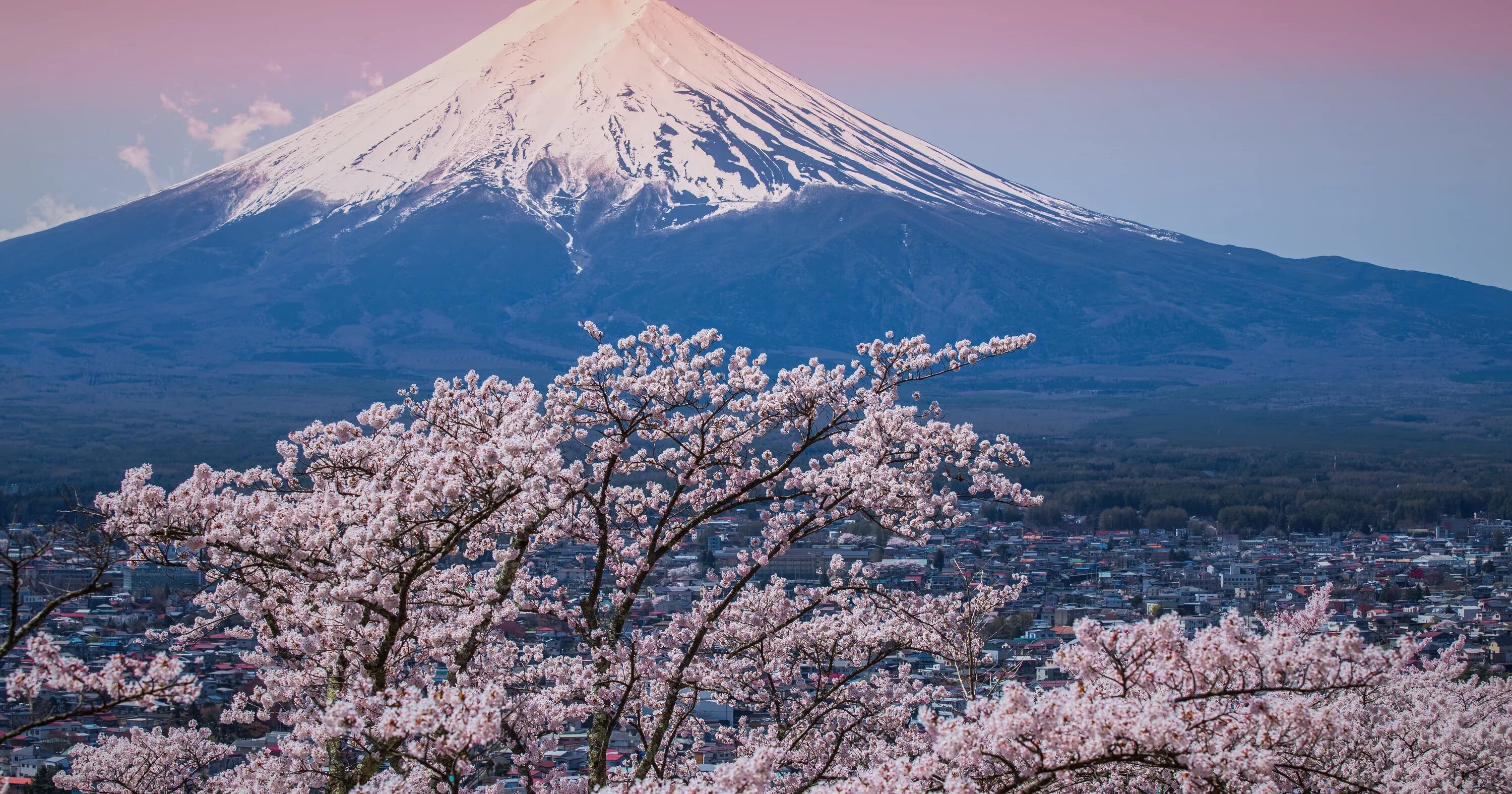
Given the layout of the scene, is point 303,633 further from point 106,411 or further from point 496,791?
point 106,411

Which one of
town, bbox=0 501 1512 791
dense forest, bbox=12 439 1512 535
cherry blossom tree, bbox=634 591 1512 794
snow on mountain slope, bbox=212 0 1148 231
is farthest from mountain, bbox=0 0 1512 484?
cherry blossom tree, bbox=634 591 1512 794

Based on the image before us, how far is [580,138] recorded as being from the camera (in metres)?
148

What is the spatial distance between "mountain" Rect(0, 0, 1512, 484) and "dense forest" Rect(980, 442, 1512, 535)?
3656 cm

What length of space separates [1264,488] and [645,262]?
292 feet

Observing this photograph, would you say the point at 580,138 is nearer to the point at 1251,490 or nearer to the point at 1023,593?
the point at 1251,490

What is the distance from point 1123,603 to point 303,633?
77.7ft

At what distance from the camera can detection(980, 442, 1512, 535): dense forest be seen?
161 ft

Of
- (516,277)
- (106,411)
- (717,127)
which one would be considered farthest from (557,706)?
(717,127)

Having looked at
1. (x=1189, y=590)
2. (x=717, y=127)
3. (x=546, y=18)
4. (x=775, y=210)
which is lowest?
(x=1189, y=590)

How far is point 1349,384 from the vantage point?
383 feet

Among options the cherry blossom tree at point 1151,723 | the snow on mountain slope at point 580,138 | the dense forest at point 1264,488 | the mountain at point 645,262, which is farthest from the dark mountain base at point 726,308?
the cherry blossom tree at point 1151,723

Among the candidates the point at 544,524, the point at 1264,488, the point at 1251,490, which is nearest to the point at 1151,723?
the point at 544,524

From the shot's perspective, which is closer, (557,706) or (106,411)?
(557,706)

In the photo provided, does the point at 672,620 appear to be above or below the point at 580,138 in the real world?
below
